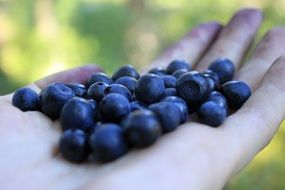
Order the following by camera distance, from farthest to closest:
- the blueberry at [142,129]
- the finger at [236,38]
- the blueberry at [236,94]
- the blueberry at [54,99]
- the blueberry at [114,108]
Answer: the finger at [236,38]
the blueberry at [236,94]
the blueberry at [54,99]
the blueberry at [114,108]
the blueberry at [142,129]

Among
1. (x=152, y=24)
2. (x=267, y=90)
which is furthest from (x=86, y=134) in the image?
(x=152, y=24)

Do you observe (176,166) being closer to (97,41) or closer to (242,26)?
(242,26)

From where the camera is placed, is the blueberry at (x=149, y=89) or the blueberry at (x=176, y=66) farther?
the blueberry at (x=176, y=66)

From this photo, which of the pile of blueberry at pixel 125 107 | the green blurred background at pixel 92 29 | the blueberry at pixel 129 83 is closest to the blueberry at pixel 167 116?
the pile of blueberry at pixel 125 107

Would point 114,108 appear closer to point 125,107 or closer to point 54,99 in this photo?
point 125,107

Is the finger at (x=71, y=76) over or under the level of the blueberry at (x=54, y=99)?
under

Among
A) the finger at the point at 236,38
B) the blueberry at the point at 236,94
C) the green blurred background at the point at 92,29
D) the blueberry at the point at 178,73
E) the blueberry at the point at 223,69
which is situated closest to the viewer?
the blueberry at the point at 236,94

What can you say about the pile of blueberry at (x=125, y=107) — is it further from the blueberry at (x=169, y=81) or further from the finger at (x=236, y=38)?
the finger at (x=236, y=38)

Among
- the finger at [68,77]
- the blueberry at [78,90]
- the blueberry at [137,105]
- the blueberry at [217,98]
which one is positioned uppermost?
the blueberry at [217,98]
